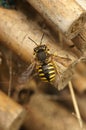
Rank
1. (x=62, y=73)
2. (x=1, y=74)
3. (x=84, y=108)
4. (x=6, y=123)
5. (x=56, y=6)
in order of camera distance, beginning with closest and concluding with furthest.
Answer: (x=56, y=6) < (x=62, y=73) < (x=6, y=123) < (x=1, y=74) < (x=84, y=108)

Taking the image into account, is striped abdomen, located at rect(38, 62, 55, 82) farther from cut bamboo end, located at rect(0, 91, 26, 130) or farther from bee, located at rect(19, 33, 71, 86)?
cut bamboo end, located at rect(0, 91, 26, 130)

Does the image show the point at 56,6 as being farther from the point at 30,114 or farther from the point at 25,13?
the point at 30,114

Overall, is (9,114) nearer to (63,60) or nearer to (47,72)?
(47,72)

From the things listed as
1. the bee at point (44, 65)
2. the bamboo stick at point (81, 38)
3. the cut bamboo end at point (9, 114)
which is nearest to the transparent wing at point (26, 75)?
the bee at point (44, 65)

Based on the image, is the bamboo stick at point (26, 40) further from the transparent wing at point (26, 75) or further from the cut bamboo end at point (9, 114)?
the cut bamboo end at point (9, 114)

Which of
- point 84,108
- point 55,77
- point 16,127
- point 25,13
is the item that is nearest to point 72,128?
point 84,108

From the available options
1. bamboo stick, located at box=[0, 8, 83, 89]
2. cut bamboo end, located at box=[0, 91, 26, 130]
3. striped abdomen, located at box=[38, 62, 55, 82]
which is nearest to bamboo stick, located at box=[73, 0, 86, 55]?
bamboo stick, located at box=[0, 8, 83, 89]

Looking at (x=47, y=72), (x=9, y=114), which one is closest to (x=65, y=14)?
(x=47, y=72)
